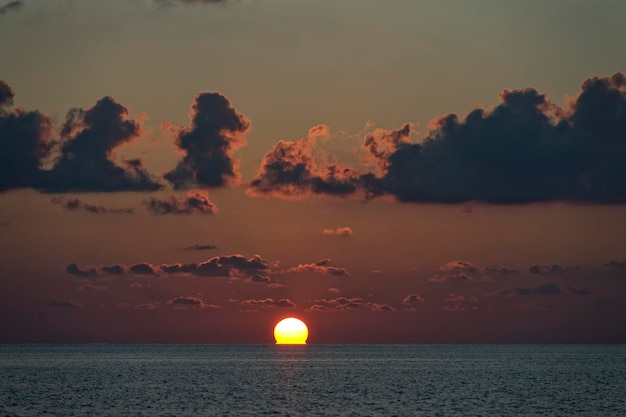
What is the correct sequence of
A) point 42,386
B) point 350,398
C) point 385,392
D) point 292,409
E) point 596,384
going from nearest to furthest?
1. point 292,409
2. point 350,398
3. point 385,392
4. point 42,386
5. point 596,384

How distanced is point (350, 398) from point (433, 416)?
27.4m

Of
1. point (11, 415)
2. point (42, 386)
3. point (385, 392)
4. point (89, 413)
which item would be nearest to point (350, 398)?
point (385, 392)

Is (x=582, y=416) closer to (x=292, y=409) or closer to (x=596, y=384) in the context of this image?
(x=292, y=409)

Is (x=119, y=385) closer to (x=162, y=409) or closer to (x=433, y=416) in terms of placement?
(x=162, y=409)

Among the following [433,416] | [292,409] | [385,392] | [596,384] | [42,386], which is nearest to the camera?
[433,416]

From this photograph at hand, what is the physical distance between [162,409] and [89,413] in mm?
9212

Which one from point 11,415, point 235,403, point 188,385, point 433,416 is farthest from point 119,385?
point 433,416

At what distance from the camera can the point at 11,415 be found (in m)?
112

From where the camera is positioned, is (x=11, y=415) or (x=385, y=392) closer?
(x=11, y=415)

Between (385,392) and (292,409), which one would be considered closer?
(292,409)

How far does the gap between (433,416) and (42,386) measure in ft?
270

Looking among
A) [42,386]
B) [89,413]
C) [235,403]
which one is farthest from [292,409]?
[42,386]

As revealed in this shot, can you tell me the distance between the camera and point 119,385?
170875 millimetres

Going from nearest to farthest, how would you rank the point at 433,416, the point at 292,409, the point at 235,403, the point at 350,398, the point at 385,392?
the point at 433,416
the point at 292,409
the point at 235,403
the point at 350,398
the point at 385,392
